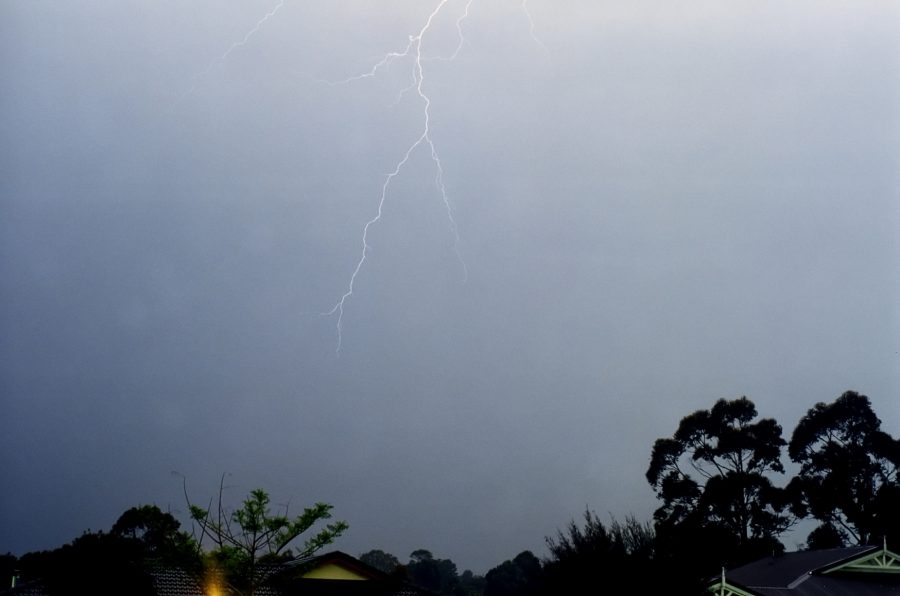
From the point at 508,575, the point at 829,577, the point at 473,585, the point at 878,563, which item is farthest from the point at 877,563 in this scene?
the point at 473,585

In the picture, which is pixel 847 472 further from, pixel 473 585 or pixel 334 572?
pixel 473 585

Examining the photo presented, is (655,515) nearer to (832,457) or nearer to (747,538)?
(747,538)

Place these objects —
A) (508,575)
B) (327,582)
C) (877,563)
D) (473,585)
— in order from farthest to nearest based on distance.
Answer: (473,585) → (508,575) → (327,582) → (877,563)

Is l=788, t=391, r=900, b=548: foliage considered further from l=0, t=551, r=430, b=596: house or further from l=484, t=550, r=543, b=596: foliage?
l=484, t=550, r=543, b=596: foliage

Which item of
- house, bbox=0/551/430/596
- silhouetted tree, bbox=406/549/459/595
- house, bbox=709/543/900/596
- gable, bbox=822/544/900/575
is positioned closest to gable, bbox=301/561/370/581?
house, bbox=0/551/430/596

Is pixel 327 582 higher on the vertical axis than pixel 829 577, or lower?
higher

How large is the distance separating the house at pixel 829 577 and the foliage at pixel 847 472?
46.2 ft

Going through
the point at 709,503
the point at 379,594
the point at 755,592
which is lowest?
the point at 755,592

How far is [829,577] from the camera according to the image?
15664mm

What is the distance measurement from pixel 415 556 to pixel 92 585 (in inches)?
2665

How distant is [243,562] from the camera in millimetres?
15164

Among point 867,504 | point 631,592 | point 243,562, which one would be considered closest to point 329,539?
point 243,562

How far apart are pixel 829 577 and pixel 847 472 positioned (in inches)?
677

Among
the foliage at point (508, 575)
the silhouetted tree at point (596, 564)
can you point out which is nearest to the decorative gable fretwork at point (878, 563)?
the silhouetted tree at point (596, 564)
